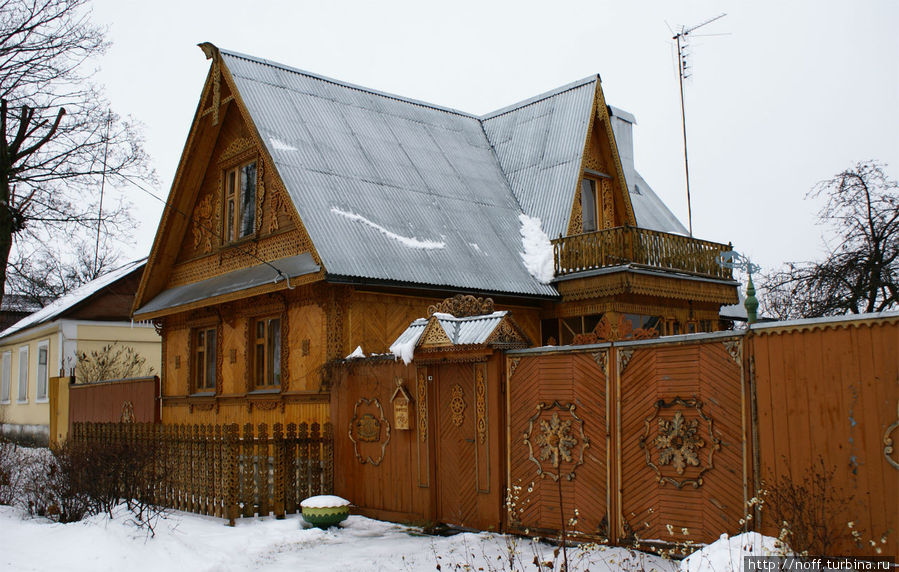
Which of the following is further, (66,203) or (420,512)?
(66,203)

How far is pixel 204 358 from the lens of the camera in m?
19.9

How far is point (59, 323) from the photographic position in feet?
94.1

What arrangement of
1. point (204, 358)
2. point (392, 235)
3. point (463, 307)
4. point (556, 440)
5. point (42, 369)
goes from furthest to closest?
1. point (42, 369)
2. point (204, 358)
3. point (392, 235)
4. point (463, 307)
5. point (556, 440)

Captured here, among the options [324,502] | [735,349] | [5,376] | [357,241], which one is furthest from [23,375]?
[735,349]

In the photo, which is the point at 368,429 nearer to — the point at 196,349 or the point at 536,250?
the point at 536,250

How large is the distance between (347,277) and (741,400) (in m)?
7.84

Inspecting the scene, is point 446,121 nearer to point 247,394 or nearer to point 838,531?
point 247,394

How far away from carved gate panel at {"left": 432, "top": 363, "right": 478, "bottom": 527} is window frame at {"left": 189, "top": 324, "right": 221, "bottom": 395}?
935cm

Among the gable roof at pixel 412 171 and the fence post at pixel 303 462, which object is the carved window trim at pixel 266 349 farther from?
the fence post at pixel 303 462

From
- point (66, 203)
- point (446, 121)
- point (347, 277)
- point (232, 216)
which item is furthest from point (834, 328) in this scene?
point (66, 203)

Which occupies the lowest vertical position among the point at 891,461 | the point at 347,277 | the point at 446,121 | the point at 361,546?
the point at 361,546

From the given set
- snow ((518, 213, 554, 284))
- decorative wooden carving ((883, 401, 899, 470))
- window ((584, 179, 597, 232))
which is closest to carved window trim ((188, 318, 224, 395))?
snow ((518, 213, 554, 284))

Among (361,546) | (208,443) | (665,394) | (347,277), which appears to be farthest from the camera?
(347,277)

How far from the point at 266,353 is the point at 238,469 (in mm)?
5403
